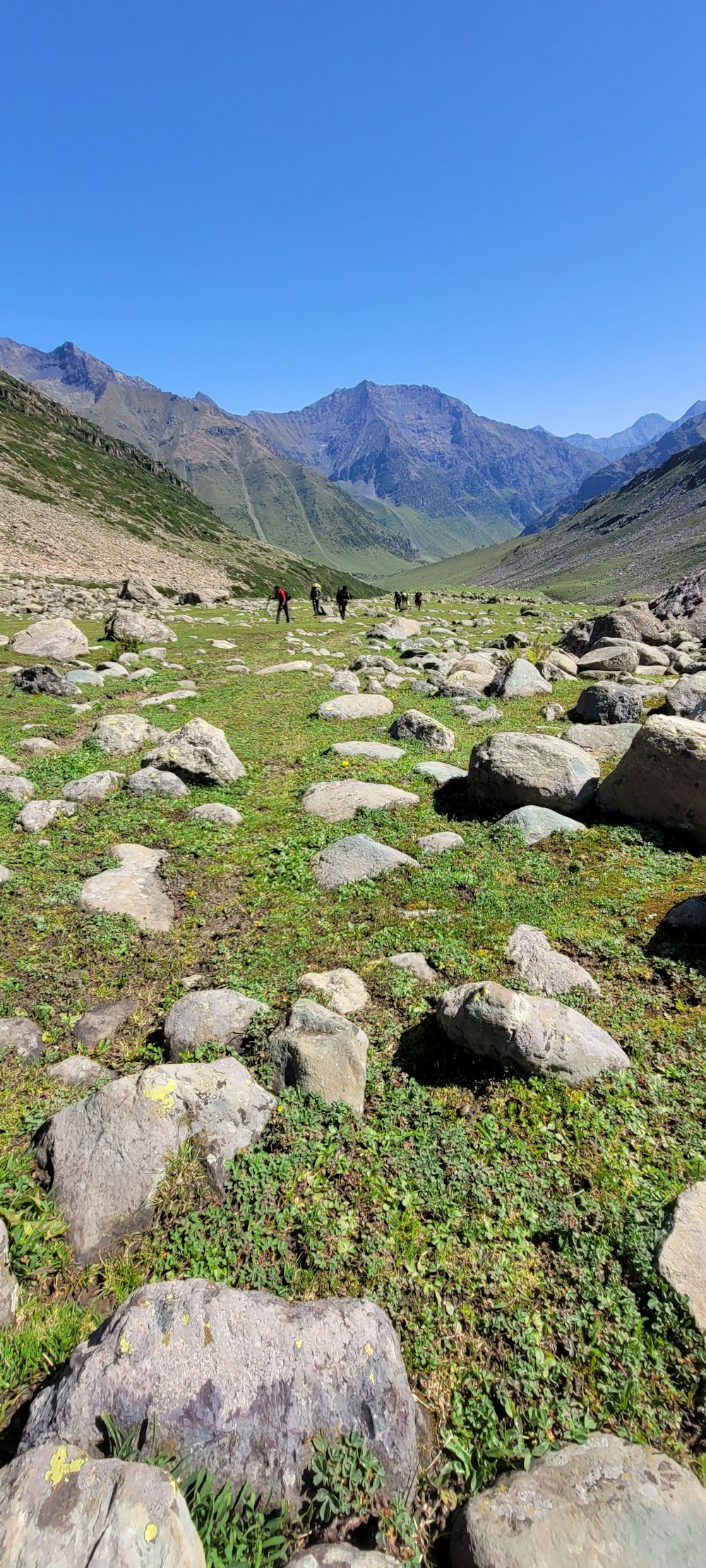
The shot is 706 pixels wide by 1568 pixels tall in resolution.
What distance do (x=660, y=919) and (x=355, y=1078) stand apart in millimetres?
5279

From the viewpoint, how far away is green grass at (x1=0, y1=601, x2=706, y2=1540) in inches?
176

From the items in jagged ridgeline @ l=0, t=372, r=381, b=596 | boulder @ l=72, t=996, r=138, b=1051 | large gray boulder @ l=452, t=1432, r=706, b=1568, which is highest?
jagged ridgeline @ l=0, t=372, r=381, b=596

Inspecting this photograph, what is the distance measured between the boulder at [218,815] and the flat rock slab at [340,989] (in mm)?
5196

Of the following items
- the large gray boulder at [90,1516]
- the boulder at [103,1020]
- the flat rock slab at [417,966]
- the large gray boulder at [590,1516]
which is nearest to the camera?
the large gray boulder at [90,1516]

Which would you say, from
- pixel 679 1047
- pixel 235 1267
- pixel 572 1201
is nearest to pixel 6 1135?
pixel 235 1267

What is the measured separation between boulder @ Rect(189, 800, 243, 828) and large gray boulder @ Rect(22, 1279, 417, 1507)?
884 cm

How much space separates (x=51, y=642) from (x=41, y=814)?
62.8 ft

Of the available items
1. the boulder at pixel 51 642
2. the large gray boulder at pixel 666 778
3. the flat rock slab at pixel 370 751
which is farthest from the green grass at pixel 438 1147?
the boulder at pixel 51 642

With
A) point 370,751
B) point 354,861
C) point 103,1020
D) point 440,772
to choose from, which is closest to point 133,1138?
point 103,1020

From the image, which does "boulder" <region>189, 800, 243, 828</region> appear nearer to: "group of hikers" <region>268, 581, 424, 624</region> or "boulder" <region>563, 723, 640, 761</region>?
"boulder" <region>563, 723, 640, 761</region>

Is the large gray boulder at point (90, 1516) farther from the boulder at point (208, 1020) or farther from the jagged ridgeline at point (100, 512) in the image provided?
the jagged ridgeline at point (100, 512)

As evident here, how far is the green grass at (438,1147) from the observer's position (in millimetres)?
4465

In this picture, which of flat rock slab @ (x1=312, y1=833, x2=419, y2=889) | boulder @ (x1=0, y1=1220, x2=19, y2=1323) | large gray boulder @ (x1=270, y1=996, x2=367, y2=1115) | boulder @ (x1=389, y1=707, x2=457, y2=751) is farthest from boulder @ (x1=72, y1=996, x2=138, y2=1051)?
boulder @ (x1=389, y1=707, x2=457, y2=751)

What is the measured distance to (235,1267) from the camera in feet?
16.5
